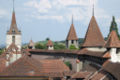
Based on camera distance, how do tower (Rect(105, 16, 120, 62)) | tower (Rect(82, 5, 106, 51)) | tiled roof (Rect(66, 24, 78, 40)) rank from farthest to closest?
tiled roof (Rect(66, 24, 78, 40)) < tower (Rect(82, 5, 106, 51)) < tower (Rect(105, 16, 120, 62))

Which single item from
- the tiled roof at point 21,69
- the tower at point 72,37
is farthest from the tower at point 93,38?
the tower at point 72,37

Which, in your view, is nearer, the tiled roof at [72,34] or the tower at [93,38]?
the tower at [93,38]

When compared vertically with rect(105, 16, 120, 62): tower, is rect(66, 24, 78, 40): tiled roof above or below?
above

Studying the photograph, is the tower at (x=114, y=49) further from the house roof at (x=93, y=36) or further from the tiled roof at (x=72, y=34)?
the tiled roof at (x=72, y=34)

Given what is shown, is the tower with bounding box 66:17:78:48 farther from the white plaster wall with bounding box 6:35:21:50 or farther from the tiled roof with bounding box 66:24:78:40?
the white plaster wall with bounding box 6:35:21:50

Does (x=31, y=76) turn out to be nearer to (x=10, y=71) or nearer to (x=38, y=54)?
(x=10, y=71)

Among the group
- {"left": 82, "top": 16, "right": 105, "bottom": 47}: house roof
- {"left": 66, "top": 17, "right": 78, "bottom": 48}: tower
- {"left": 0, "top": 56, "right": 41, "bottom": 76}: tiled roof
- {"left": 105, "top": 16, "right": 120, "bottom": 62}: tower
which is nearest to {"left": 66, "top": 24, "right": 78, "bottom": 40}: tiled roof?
{"left": 66, "top": 17, "right": 78, "bottom": 48}: tower

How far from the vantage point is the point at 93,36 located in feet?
119

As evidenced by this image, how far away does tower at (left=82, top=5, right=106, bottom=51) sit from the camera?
3559 centimetres

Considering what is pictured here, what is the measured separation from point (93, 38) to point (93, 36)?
1.20 feet

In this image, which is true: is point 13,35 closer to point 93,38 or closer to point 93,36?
point 93,36

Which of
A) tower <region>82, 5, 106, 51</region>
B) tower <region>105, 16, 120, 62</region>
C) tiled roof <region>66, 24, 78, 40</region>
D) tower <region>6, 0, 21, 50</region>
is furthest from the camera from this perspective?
tower <region>6, 0, 21, 50</region>

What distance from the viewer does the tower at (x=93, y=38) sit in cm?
3559

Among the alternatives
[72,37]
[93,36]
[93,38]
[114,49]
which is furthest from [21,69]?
[72,37]
